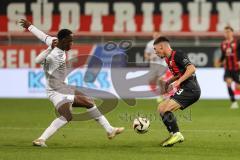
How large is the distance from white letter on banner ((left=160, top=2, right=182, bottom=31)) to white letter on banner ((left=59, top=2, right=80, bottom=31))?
3719 mm

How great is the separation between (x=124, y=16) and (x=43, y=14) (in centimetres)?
353

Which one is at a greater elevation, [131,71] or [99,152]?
[99,152]

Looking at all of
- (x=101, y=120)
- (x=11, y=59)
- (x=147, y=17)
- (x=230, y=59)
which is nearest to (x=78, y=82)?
(x=11, y=59)

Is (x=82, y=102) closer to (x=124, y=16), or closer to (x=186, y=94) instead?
(x=186, y=94)

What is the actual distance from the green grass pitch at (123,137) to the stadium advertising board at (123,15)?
29.1 ft

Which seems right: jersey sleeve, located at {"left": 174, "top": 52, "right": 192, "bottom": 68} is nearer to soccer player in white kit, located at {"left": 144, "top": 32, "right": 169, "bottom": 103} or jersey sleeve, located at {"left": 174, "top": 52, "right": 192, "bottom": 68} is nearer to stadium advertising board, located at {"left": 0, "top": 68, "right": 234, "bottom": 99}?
soccer player in white kit, located at {"left": 144, "top": 32, "right": 169, "bottom": 103}

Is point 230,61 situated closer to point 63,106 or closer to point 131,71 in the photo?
point 131,71

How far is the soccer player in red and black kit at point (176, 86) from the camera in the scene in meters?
12.3

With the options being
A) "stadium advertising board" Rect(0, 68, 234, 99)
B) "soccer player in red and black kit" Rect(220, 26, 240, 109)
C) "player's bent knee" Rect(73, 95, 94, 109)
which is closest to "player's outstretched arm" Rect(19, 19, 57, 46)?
"player's bent knee" Rect(73, 95, 94, 109)

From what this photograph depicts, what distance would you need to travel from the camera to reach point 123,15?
98.2 feet

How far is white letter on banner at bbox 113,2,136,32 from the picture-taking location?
29.9m

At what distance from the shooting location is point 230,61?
71.8 ft

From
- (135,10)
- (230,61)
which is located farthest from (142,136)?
(135,10)

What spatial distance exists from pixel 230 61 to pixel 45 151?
37.8 feet
